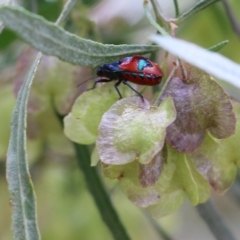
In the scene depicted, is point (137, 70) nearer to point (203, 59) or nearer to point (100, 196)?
point (203, 59)

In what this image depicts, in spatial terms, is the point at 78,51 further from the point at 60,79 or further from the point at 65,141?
the point at 65,141

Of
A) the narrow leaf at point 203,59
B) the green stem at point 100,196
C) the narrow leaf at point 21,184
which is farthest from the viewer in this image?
the green stem at point 100,196

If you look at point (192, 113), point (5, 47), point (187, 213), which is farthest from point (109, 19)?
point (187, 213)

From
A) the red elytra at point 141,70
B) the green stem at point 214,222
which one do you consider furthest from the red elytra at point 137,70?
the green stem at point 214,222

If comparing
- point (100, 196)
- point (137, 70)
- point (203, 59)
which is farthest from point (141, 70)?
point (100, 196)

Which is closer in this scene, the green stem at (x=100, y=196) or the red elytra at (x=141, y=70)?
the red elytra at (x=141, y=70)

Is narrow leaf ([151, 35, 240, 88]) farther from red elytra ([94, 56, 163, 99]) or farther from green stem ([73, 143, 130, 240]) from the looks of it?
green stem ([73, 143, 130, 240])

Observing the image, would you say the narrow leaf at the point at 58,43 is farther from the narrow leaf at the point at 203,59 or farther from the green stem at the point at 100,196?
the green stem at the point at 100,196

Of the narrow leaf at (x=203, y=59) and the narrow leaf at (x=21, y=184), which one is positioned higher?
the narrow leaf at (x=203, y=59)
